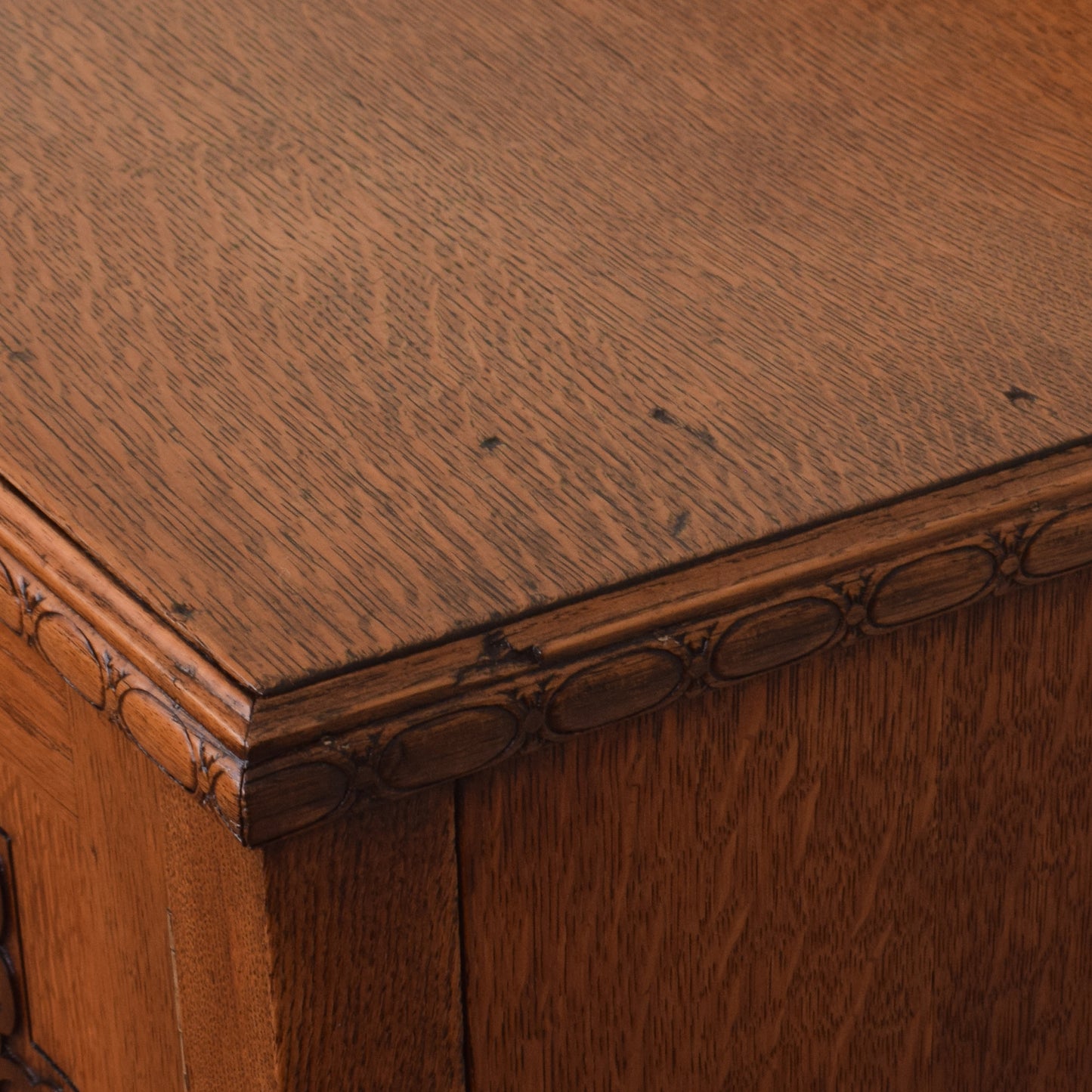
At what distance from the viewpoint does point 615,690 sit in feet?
1.71

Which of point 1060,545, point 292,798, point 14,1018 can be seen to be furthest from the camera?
point 14,1018

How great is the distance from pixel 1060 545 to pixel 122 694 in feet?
1.05

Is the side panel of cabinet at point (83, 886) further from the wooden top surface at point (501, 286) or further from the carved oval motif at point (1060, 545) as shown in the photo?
the carved oval motif at point (1060, 545)

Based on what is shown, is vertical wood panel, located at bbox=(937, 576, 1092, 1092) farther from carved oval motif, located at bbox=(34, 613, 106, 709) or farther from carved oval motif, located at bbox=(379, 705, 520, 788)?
carved oval motif, located at bbox=(34, 613, 106, 709)

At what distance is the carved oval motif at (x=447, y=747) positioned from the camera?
19.2 inches

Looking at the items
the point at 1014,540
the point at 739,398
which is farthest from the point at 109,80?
the point at 1014,540

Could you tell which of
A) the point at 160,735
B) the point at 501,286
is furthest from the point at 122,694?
the point at 501,286

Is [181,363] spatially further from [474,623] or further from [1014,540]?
[1014,540]

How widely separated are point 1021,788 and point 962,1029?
0.12 metres

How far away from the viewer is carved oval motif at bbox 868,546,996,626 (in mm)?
558

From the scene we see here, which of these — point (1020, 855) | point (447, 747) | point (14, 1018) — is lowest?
point (14, 1018)

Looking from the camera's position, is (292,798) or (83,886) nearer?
(292,798)

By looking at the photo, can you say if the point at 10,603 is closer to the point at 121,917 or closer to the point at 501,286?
the point at 121,917

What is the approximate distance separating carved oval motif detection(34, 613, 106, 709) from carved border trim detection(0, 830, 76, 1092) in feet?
0.60
